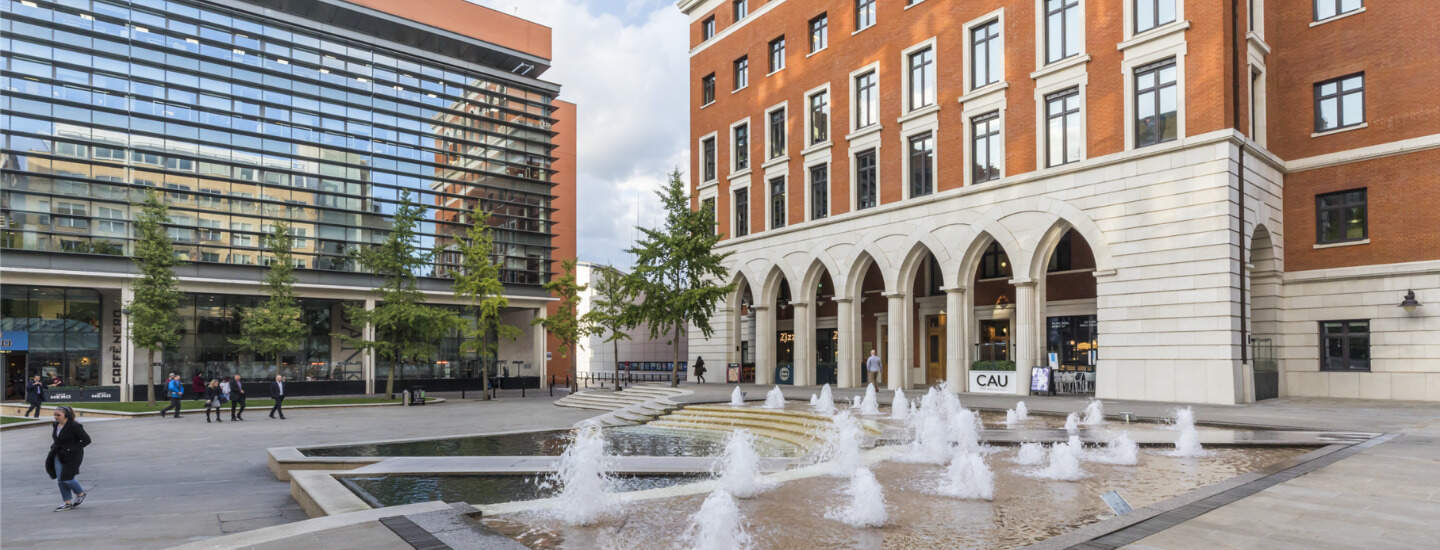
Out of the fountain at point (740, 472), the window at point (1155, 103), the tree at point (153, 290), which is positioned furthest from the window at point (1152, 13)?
the tree at point (153, 290)

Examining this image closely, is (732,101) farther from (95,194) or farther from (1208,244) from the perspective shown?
(95,194)

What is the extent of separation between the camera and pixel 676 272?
35.0m

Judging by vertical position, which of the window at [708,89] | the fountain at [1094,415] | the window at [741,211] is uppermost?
the window at [708,89]

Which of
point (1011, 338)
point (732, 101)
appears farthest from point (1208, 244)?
point (732, 101)

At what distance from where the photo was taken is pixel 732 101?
42125 mm

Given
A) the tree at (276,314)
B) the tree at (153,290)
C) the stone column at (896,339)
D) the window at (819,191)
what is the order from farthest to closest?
the tree at (276,314)
the window at (819,191)
the tree at (153,290)
the stone column at (896,339)

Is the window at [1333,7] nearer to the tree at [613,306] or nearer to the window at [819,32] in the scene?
the window at [819,32]

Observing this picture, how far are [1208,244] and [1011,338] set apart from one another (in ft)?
38.9

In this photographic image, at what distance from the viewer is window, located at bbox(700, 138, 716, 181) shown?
43625mm

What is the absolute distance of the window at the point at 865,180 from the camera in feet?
111

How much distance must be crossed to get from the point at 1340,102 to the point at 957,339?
46.2 feet

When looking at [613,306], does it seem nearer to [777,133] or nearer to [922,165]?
[777,133]

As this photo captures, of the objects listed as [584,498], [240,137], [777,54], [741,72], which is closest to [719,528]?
[584,498]

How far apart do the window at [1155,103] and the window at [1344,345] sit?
330 inches
